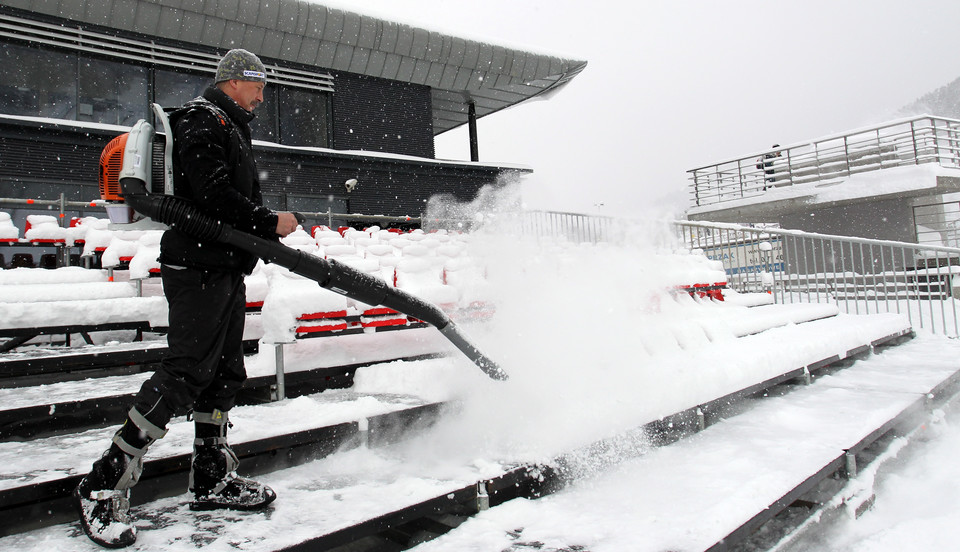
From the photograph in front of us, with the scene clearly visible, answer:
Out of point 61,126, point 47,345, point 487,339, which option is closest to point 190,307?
point 487,339

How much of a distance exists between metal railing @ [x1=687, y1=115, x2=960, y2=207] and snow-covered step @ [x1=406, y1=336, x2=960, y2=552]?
1732 cm

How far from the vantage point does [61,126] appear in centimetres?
1139

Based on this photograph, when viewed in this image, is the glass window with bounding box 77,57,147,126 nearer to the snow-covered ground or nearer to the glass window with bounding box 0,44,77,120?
the glass window with bounding box 0,44,77,120

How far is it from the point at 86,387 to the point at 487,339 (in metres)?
2.77

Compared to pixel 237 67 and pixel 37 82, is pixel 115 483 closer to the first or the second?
pixel 237 67

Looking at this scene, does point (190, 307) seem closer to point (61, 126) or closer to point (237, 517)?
point (237, 517)

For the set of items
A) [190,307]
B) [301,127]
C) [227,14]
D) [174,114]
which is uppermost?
[227,14]

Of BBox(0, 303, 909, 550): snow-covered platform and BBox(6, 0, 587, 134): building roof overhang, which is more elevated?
BBox(6, 0, 587, 134): building roof overhang

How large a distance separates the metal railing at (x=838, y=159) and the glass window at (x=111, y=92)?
65.1 feet

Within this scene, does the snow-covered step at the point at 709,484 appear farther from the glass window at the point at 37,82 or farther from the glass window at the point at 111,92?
the glass window at the point at 37,82

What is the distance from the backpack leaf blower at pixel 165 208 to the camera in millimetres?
2188

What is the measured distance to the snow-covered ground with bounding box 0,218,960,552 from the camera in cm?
224

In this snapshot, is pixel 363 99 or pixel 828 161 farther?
pixel 828 161

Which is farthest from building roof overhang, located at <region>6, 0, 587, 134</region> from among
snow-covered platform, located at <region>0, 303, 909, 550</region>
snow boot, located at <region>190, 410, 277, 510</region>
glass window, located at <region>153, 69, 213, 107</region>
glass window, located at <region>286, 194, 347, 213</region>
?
snow boot, located at <region>190, 410, 277, 510</region>
